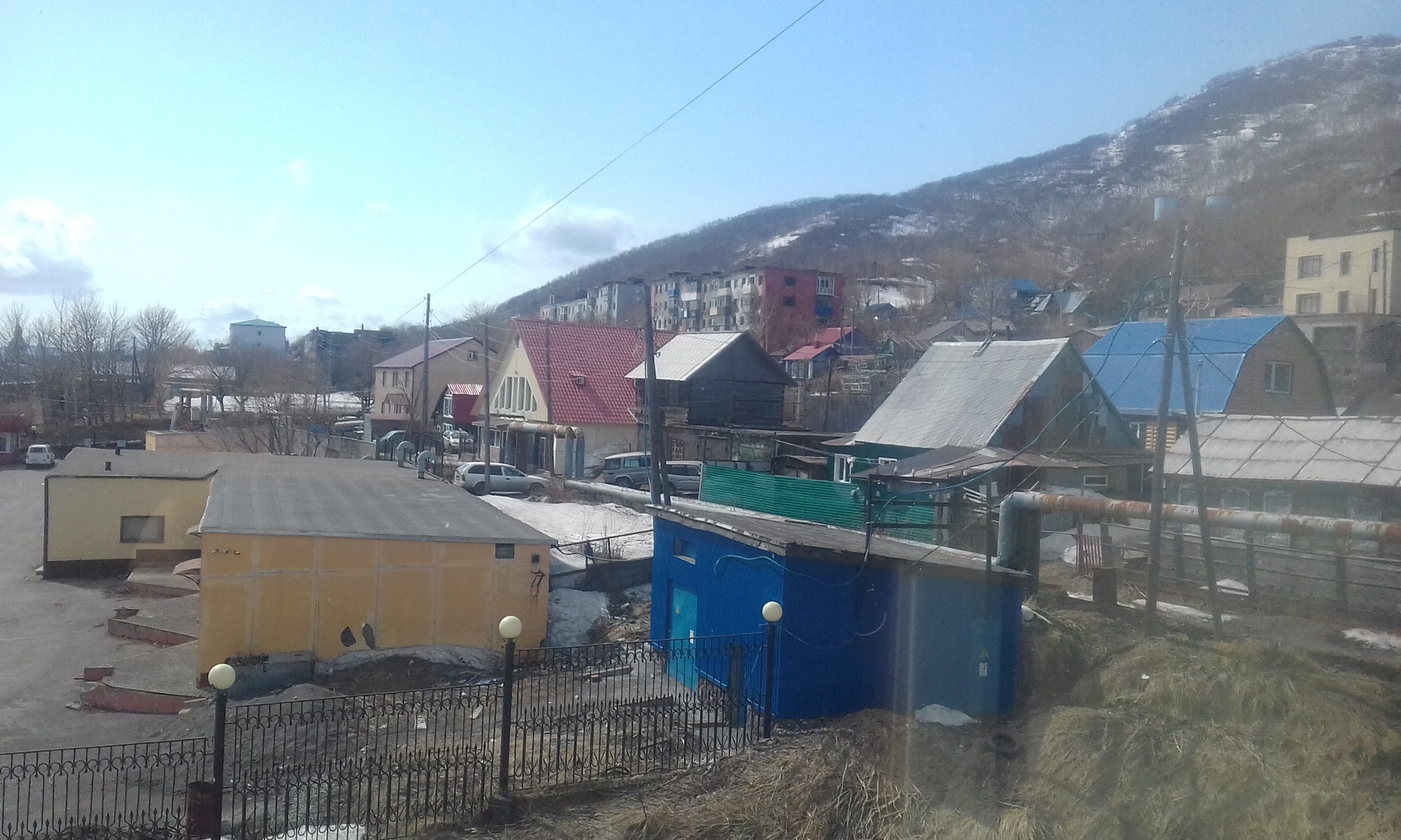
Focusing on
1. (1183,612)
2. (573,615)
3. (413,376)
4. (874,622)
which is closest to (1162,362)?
(1183,612)

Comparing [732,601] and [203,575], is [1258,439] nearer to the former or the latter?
[732,601]

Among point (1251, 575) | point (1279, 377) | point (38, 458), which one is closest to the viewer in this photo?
point (1251, 575)

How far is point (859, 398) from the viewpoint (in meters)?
41.5

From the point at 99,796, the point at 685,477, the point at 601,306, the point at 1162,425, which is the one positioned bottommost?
the point at 99,796

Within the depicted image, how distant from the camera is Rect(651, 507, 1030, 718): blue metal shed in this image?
971 cm

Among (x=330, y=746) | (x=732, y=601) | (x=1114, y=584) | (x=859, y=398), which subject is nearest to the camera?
(x=330, y=746)

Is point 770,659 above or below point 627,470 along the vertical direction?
above

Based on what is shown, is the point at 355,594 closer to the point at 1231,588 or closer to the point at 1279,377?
the point at 1231,588

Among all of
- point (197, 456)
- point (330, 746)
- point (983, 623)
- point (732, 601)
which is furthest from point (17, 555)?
point (983, 623)

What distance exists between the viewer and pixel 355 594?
47.7 feet

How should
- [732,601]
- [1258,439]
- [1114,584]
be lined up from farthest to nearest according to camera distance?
[1258,439] → [1114,584] → [732,601]

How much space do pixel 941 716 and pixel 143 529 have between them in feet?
69.4

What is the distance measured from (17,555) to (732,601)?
2310 centimetres

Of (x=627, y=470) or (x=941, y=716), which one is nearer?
(x=941, y=716)
